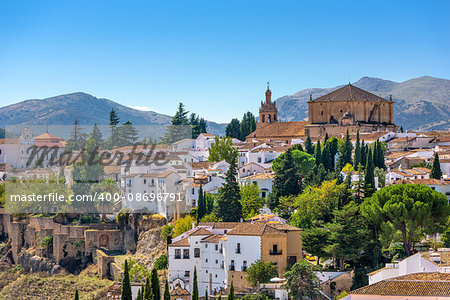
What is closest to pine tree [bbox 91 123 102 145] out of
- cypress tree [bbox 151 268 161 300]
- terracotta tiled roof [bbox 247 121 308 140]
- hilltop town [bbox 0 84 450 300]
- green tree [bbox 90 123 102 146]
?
green tree [bbox 90 123 102 146]

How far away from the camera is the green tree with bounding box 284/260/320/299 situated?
3416cm

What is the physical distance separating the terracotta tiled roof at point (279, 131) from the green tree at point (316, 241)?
125ft

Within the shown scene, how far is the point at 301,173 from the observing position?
54.9 m

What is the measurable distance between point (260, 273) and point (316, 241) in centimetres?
378

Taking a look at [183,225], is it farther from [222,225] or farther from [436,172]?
[436,172]

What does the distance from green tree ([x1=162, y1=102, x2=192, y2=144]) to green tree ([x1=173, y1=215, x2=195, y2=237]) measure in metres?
32.3

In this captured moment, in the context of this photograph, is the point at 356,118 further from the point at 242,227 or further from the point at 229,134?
the point at 242,227

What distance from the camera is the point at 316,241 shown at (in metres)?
39.5

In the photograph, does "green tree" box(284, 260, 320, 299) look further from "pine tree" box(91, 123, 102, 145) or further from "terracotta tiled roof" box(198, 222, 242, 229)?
"pine tree" box(91, 123, 102, 145)

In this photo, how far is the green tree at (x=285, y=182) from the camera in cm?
5059

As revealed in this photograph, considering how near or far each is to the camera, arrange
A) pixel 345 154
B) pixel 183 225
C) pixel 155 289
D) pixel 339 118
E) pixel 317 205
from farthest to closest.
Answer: pixel 339 118, pixel 345 154, pixel 183 225, pixel 317 205, pixel 155 289

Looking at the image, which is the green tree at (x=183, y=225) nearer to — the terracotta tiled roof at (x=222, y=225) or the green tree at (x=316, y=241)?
the terracotta tiled roof at (x=222, y=225)

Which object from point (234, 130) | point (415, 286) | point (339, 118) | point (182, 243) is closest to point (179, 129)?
point (234, 130)

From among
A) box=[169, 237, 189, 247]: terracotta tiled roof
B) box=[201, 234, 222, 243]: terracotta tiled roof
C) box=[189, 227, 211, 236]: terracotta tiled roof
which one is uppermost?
box=[189, 227, 211, 236]: terracotta tiled roof
